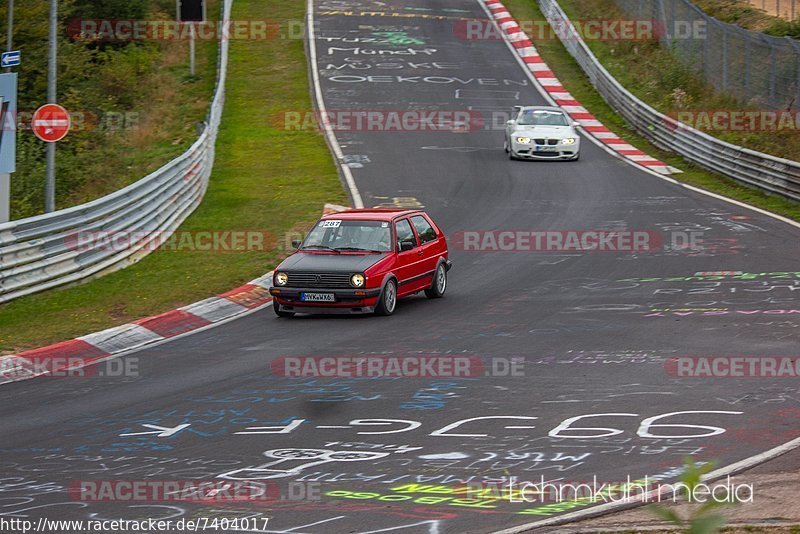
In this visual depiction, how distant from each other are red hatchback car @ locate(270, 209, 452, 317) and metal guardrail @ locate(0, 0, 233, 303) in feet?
11.6

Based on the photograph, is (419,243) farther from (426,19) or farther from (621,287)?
(426,19)

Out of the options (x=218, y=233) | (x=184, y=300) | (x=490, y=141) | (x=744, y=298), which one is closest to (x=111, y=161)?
(x=218, y=233)

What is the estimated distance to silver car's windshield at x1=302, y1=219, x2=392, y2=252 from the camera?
672 inches

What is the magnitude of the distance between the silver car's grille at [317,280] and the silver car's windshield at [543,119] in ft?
52.6

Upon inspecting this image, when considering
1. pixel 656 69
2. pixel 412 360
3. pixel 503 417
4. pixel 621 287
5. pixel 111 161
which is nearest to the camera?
pixel 503 417

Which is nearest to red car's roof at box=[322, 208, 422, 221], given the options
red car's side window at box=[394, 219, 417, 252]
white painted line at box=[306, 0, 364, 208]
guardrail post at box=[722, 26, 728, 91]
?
red car's side window at box=[394, 219, 417, 252]

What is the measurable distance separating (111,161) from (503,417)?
2164 centimetres

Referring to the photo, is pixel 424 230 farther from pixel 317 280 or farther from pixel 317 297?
pixel 317 297

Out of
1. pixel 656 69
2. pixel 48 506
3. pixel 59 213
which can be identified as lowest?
pixel 48 506

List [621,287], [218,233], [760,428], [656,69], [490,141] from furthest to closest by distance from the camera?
[656,69], [490,141], [218,233], [621,287], [760,428]

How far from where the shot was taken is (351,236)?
57.0 feet

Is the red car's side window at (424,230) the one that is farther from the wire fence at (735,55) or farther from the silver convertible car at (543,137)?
the wire fence at (735,55)

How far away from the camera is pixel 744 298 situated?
54.2 feet

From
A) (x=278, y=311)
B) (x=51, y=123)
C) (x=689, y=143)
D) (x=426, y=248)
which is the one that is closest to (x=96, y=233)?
(x=51, y=123)
